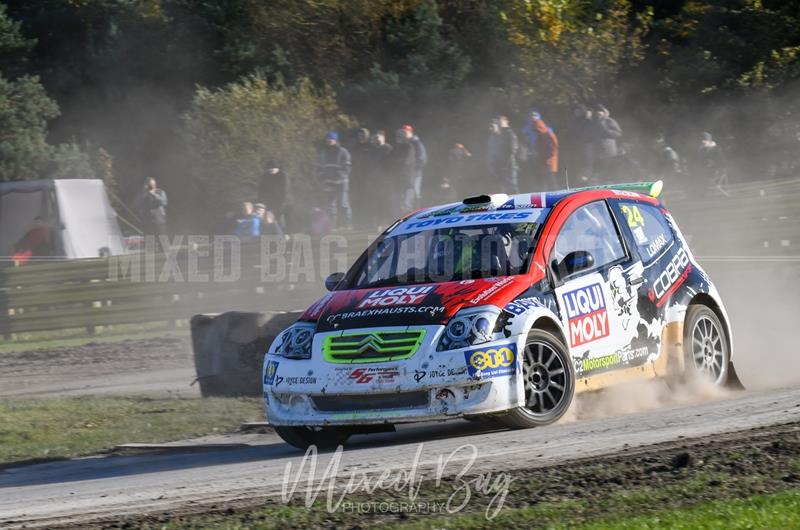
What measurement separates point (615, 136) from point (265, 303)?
6.83m

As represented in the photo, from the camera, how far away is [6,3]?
146 ft

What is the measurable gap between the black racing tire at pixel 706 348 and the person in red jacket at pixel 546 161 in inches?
436

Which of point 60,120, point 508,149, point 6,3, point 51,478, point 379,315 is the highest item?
point 6,3

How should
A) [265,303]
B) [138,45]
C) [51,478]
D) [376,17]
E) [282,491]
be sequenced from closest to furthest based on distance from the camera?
[282,491], [51,478], [265,303], [376,17], [138,45]

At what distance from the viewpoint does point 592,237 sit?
30.9ft

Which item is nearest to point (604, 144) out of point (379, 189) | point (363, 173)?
point (379, 189)

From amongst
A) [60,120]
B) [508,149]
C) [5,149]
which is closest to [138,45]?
[60,120]

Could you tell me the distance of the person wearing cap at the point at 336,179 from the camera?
75.2 feet

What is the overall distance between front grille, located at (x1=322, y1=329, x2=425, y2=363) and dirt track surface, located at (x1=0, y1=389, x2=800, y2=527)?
0.61 metres

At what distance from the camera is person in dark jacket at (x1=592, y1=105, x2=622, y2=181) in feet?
71.4

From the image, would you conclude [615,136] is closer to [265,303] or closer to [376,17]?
[265,303]

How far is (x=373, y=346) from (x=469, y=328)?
63cm

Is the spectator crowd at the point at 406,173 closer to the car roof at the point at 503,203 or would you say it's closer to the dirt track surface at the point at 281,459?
the car roof at the point at 503,203

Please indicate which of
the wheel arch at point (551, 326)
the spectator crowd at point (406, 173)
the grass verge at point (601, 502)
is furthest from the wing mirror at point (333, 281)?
the spectator crowd at point (406, 173)
